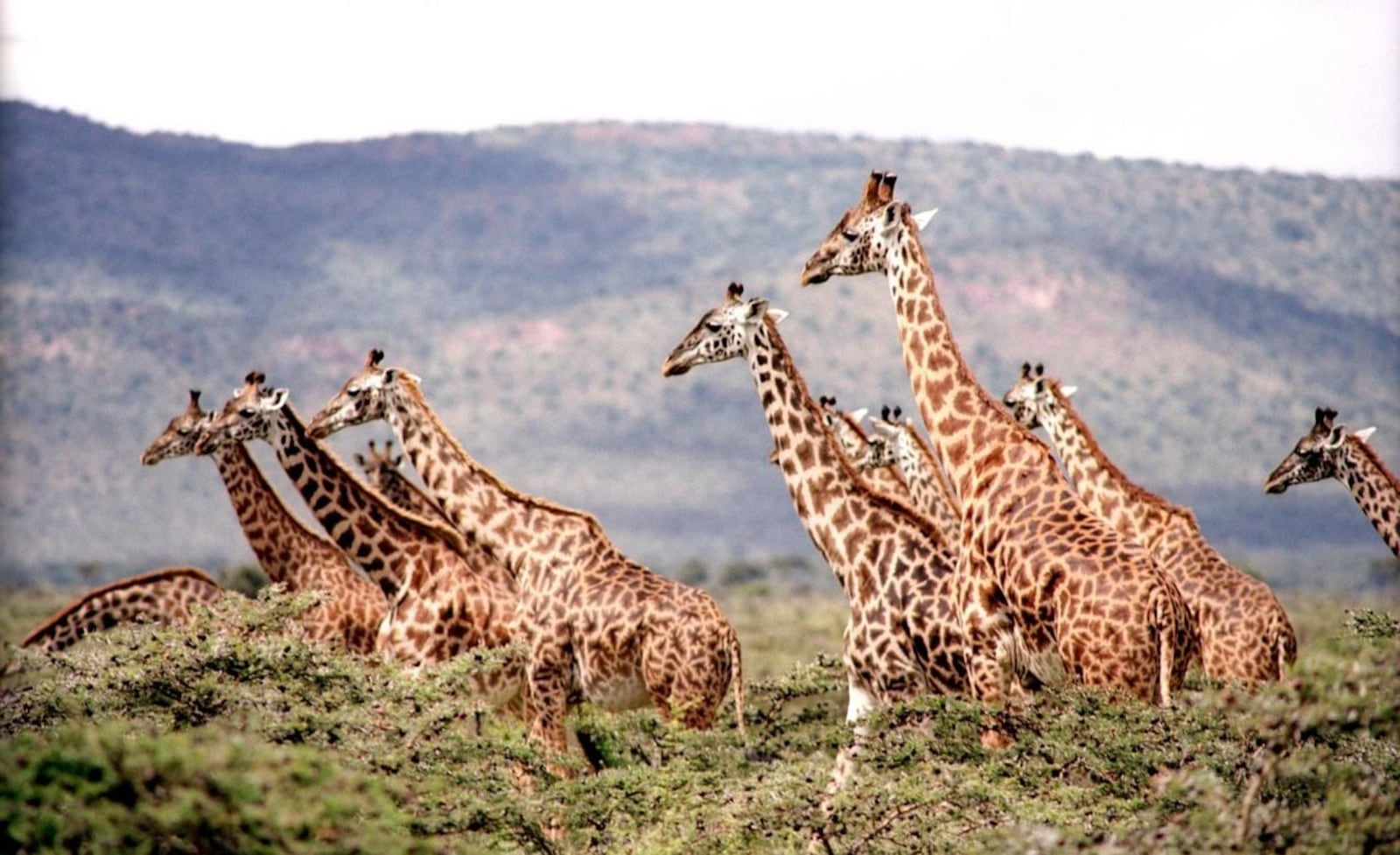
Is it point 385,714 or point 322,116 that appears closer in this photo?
point 385,714

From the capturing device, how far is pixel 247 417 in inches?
527

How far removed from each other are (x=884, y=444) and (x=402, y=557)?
3.37 meters

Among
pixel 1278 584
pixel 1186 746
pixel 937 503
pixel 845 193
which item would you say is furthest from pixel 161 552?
pixel 1186 746

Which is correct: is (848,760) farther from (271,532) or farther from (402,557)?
(271,532)

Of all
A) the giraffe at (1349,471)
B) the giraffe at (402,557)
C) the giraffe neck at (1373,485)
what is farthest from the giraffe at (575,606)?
the giraffe neck at (1373,485)

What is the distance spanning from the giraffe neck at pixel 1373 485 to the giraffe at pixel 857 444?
280cm

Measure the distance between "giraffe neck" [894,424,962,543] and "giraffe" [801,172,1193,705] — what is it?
2.91 meters

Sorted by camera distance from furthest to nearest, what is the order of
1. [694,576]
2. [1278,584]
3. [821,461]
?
1. [1278,584]
2. [694,576]
3. [821,461]

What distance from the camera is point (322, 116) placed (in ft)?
271

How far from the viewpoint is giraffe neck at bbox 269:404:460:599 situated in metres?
12.6

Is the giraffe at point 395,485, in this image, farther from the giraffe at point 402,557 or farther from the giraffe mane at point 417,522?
the giraffe mane at point 417,522

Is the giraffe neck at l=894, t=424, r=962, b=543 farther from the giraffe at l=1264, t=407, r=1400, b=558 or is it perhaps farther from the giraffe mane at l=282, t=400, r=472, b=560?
the giraffe mane at l=282, t=400, r=472, b=560

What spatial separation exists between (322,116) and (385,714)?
7564 centimetres

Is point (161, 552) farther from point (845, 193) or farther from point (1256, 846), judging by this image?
point (1256, 846)
